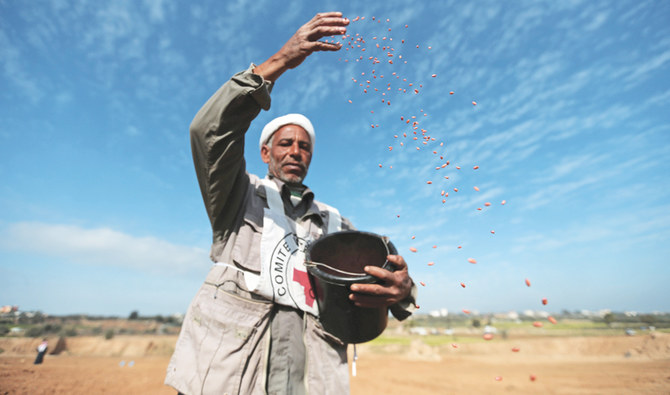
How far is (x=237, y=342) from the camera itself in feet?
6.22

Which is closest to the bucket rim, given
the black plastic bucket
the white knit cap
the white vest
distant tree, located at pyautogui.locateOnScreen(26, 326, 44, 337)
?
the black plastic bucket

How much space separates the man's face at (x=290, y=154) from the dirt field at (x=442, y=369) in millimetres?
7368

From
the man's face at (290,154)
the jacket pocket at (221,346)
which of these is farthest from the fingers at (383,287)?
the man's face at (290,154)

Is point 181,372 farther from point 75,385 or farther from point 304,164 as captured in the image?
point 75,385

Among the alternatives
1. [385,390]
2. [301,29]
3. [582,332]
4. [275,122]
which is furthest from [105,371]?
[582,332]

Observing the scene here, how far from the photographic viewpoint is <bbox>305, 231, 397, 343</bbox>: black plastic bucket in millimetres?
2023

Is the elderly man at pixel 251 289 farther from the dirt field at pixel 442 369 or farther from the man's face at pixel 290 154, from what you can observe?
the dirt field at pixel 442 369

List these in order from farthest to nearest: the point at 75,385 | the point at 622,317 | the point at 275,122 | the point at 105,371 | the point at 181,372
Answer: the point at 622,317, the point at 105,371, the point at 75,385, the point at 275,122, the point at 181,372

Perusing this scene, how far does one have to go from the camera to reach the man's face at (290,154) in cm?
307

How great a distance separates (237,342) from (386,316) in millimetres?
1065

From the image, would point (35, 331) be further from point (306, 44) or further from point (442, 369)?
point (306, 44)

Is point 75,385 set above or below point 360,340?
below

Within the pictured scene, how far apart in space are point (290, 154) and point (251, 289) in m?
1.46

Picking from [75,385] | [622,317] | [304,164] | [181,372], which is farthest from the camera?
[622,317]
